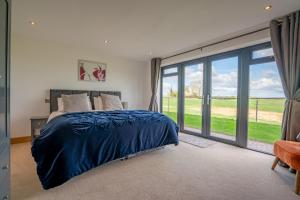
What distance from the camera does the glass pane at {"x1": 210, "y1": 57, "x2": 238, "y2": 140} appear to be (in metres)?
3.84

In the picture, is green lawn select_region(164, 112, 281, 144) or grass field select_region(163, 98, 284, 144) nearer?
grass field select_region(163, 98, 284, 144)

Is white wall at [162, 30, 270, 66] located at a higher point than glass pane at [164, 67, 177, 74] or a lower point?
higher

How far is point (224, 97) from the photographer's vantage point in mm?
4012

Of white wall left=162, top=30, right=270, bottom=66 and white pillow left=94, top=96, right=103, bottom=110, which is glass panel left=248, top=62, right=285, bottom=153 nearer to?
white wall left=162, top=30, right=270, bottom=66

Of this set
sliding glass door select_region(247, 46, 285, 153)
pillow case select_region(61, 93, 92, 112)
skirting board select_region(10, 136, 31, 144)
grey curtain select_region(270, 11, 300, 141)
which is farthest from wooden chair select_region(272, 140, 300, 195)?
skirting board select_region(10, 136, 31, 144)

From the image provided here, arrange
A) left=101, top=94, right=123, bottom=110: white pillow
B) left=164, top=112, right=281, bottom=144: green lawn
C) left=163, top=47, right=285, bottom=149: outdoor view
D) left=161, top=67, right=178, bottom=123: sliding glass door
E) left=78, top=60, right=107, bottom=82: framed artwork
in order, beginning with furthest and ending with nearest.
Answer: left=161, top=67, right=178, bottom=123: sliding glass door → left=78, top=60, right=107, bottom=82: framed artwork → left=101, top=94, right=123, bottom=110: white pillow → left=164, top=112, right=281, bottom=144: green lawn → left=163, top=47, right=285, bottom=149: outdoor view

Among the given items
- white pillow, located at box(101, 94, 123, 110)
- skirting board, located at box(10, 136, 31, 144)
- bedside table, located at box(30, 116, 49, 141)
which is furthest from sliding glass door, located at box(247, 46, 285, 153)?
skirting board, located at box(10, 136, 31, 144)

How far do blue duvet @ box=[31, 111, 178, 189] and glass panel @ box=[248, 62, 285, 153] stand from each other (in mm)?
2252

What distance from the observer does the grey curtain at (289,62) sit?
2.49 metres

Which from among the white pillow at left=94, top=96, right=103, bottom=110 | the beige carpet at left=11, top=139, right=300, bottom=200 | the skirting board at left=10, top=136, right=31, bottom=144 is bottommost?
the beige carpet at left=11, top=139, right=300, bottom=200

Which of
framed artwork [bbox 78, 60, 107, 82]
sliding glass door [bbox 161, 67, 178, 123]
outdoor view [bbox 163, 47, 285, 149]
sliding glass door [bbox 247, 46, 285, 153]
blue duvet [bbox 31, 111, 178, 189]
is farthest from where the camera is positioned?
sliding glass door [bbox 161, 67, 178, 123]

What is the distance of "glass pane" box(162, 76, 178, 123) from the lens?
5.32 m

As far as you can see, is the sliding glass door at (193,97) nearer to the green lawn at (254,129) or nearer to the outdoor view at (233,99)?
the outdoor view at (233,99)

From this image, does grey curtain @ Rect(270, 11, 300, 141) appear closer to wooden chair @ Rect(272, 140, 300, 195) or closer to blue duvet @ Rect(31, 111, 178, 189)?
wooden chair @ Rect(272, 140, 300, 195)
